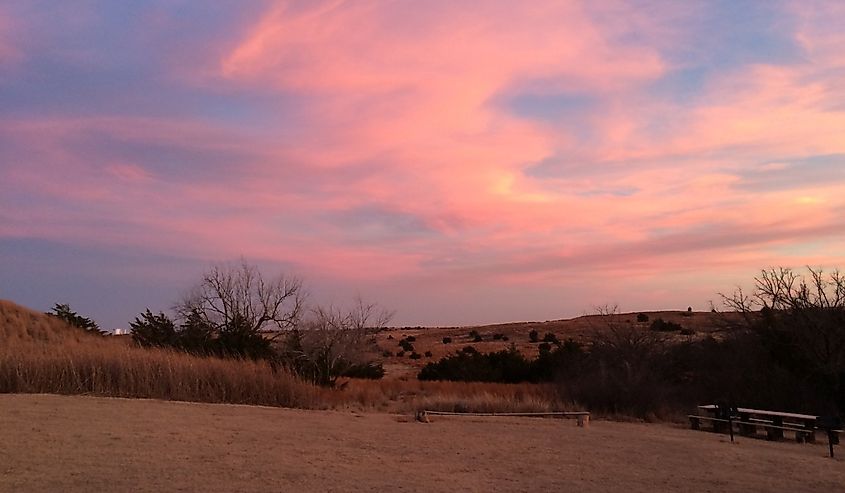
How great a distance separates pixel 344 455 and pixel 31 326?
25.8 m

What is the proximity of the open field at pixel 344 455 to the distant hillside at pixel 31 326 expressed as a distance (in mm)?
15288

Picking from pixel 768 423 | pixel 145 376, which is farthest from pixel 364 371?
pixel 768 423

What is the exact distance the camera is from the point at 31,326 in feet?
107

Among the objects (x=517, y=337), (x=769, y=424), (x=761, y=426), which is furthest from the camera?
(x=517, y=337)

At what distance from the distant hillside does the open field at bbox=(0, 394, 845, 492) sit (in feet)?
50.2

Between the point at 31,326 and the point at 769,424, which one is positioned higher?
the point at 31,326

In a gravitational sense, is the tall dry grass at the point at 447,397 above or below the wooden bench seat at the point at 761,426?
above

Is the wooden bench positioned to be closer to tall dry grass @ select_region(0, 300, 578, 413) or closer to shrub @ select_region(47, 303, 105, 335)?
tall dry grass @ select_region(0, 300, 578, 413)

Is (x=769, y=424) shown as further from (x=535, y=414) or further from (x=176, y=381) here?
(x=176, y=381)

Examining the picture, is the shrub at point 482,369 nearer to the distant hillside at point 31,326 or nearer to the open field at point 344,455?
the distant hillside at point 31,326

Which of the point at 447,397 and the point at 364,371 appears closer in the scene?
the point at 447,397

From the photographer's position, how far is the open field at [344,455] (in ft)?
31.4

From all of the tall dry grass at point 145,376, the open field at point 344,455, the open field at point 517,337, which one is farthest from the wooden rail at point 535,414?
the open field at point 517,337

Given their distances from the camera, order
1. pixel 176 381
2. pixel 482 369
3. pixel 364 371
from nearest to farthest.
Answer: pixel 176 381, pixel 364 371, pixel 482 369
